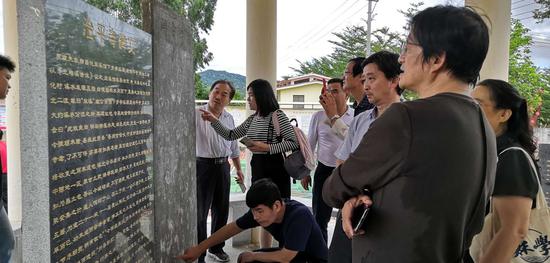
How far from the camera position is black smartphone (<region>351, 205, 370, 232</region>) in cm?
110

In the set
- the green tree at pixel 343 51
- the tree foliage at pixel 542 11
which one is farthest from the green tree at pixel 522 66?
the green tree at pixel 343 51

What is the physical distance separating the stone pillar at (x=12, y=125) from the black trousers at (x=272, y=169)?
2.35 metres

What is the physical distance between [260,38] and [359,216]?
364 cm

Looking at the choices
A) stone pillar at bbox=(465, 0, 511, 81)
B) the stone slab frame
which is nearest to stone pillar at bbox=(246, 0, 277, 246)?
the stone slab frame

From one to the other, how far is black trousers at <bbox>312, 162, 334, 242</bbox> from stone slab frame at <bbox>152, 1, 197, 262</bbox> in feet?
3.81

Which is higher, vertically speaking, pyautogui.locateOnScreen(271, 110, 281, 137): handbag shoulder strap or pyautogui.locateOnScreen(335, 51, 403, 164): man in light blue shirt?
pyautogui.locateOnScreen(335, 51, 403, 164): man in light blue shirt

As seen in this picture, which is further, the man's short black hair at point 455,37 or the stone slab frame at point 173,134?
the stone slab frame at point 173,134

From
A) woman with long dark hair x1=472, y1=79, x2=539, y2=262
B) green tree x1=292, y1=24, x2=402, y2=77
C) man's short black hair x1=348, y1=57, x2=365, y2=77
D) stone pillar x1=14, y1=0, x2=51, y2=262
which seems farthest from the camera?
green tree x1=292, y1=24, x2=402, y2=77

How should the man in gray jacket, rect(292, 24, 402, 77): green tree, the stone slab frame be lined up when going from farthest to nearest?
rect(292, 24, 402, 77): green tree
the stone slab frame
the man in gray jacket

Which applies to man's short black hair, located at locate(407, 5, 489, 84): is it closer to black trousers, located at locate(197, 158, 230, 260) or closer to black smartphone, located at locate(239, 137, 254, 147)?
black smartphone, located at locate(239, 137, 254, 147)

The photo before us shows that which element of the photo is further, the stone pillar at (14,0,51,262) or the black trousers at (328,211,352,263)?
the black trousers at (328,211,352,263)

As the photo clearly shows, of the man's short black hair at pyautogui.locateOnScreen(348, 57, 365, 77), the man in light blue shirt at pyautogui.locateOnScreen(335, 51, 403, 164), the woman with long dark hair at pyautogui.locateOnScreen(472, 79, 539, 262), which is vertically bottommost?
the woman with long dark hair at pyautogui.locateOnScreen(472, 79, 539, 262)

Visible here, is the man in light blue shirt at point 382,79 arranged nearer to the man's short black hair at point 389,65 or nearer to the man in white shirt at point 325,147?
the man's short black hair at point 389,65

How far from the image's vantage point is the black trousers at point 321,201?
11.3 ft
